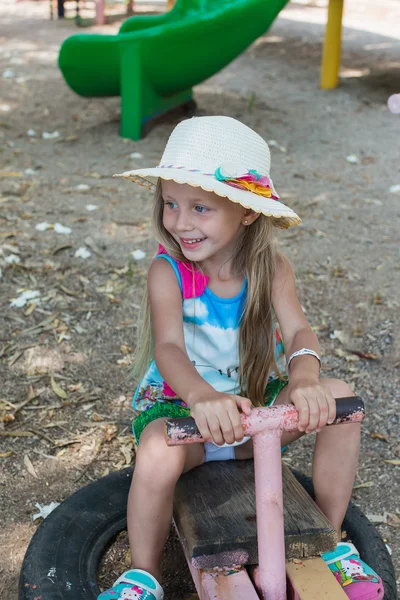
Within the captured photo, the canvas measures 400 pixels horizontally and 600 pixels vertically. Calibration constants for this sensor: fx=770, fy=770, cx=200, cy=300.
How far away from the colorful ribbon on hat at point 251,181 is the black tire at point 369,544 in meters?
0.95

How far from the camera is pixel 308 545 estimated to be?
1989mm

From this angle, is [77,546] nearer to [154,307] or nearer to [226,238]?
[154,307]

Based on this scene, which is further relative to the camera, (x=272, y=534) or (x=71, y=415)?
(x=71, y=415)

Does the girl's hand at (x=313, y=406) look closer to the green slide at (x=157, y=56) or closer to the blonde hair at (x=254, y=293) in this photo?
the blonde hair at (x=254, y=293)

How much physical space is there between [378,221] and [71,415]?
2709 mm

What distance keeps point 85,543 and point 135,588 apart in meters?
0.28

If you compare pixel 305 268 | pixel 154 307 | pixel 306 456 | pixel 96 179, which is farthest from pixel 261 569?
pixel 96 179

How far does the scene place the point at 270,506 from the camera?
66.0 inches

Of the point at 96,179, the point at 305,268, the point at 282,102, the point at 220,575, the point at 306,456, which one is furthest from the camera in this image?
the point at 282,102

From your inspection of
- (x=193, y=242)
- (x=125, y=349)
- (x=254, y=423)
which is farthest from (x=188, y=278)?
(x=125, y=349)

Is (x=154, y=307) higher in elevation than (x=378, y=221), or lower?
higher

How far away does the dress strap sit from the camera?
228cm

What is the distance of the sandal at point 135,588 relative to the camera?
1.95 metres

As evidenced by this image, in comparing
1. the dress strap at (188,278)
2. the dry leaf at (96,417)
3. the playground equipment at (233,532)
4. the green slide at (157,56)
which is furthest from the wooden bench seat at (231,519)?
the green slide at (157,56)
